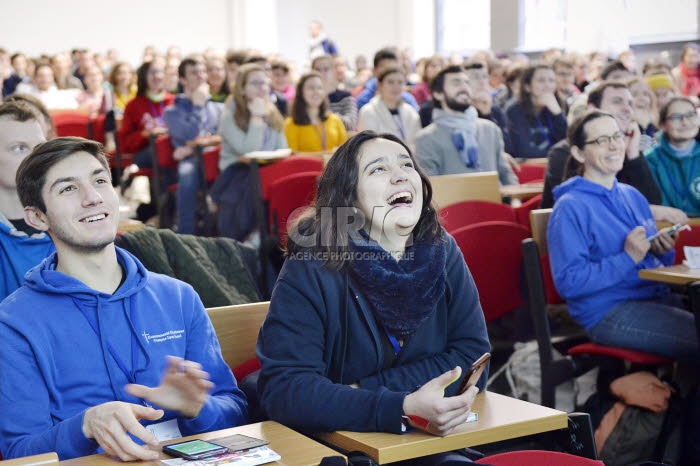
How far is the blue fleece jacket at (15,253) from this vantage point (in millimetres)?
2592

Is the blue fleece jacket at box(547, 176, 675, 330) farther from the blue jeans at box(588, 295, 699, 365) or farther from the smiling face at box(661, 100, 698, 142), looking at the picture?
the smiling face at box(661, 100, 698, 142)

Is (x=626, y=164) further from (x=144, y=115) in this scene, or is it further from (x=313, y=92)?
(x=144, y=115)

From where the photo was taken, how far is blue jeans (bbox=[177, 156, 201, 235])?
6.74 m

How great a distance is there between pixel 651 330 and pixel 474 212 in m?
1.22

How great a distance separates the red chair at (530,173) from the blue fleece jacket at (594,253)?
95.1 inches

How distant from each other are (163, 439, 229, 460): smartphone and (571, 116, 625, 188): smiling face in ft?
7.81

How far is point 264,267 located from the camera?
502cm

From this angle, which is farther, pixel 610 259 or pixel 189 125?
pixel 189 125

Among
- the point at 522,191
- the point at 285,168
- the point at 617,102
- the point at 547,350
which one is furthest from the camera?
the point at 285,168

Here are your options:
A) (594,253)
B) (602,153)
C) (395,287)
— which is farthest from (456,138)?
(395,287)

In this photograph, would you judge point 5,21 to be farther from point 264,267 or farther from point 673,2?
point 264,267

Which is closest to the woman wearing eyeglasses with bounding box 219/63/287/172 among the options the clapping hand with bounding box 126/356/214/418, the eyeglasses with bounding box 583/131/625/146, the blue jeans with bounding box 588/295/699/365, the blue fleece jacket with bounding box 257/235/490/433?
the eyeglasses with bounding box 583/131/625/146

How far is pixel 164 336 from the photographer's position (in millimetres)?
Answer: 2070

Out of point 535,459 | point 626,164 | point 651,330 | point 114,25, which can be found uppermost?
point 114,25
